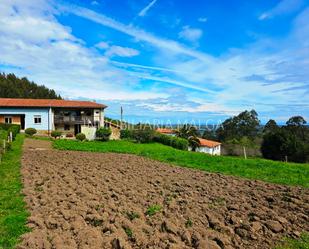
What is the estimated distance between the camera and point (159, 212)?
664cm

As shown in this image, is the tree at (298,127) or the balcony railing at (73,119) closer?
the balcony railing at (73,119)

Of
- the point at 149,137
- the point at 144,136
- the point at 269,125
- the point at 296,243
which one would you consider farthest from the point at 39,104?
the point at 269,125

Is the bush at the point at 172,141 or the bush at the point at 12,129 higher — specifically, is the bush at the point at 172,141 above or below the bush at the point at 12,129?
below

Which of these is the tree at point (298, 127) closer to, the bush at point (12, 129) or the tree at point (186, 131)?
the tree at point (186, 131)

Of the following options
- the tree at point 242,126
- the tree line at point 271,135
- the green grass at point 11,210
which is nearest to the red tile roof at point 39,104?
the tree line at point 271,135

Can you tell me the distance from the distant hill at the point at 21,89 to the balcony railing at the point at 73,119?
39755 mm

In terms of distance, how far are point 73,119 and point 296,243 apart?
36.7 m

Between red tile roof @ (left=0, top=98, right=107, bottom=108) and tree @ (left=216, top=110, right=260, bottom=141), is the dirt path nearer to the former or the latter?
red tile roof @ (left=0, top=98, right=107, bottom=108)

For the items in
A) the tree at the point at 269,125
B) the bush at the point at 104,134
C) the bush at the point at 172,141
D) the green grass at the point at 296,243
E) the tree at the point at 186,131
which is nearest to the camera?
the green grass at the point at 296,243

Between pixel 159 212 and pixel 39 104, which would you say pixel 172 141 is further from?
pixel 159 212

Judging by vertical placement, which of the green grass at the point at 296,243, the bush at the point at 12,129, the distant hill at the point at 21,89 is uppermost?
the distant hill at the point at 21,89

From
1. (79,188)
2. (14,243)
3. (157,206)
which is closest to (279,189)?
(157,206)

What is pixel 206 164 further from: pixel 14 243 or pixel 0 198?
pixel 14 243

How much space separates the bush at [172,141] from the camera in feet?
102
